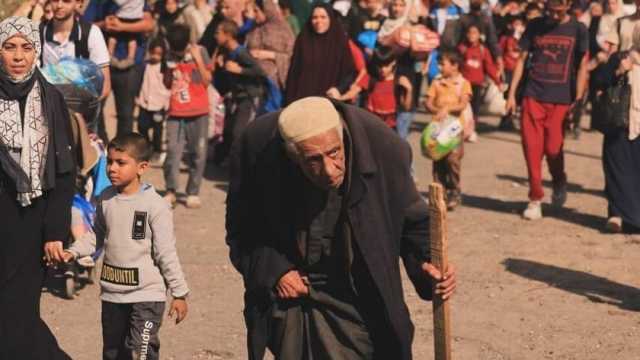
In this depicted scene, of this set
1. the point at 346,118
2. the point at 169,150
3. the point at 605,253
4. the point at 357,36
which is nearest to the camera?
the point at 346,118

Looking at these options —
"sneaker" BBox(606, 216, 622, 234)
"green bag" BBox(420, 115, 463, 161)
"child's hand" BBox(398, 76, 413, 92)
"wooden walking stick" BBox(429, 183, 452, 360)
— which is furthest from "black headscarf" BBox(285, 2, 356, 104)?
"wooden walking stick" BBox(429, 183, 452, 360)

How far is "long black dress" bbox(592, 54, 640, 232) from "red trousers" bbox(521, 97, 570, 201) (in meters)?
0.52

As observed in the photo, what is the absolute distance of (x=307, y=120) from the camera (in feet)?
16.0

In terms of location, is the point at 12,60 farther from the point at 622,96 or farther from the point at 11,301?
the point at 622,96

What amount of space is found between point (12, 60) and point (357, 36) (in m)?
8.19

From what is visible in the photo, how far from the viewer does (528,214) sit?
482 inches

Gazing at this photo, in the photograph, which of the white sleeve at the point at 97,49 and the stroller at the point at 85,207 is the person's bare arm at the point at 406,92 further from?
the stroller at the point at 85,207

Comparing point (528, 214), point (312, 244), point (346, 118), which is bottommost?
point (528, 214)

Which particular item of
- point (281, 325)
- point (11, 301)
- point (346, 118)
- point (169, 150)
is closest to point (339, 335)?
point (281, 325)

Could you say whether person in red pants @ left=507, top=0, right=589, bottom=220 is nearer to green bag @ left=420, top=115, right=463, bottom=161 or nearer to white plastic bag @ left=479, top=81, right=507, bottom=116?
green bag @ left=420, top=115, right=463, bottom=161

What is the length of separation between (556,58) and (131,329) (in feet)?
20.3

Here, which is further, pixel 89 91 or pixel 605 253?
pixel 605 253

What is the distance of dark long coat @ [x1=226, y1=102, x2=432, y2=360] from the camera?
5168mm

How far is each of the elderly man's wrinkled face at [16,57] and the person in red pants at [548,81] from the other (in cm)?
611
